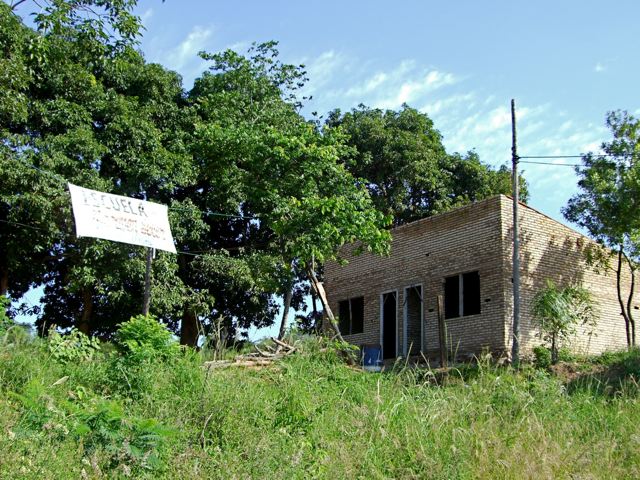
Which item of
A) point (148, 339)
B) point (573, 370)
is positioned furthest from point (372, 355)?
point (148, 339)

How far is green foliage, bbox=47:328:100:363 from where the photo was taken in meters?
8.01

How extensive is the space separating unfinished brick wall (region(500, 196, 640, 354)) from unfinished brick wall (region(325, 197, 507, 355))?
0.32 meters

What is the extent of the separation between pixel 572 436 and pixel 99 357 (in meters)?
5.22

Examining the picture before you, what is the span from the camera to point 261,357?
382 inches

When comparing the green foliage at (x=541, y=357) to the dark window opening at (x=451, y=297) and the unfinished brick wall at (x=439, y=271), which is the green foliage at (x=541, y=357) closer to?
the unfinished brick wall at (x=439, y=271)

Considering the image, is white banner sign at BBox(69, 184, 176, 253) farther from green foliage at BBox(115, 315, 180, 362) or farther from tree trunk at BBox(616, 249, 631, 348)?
tree trunk at BBox(616, 249, 631, 348)

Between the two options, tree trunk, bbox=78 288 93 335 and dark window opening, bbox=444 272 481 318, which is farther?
tree trunk, bbox=78 288 93 335

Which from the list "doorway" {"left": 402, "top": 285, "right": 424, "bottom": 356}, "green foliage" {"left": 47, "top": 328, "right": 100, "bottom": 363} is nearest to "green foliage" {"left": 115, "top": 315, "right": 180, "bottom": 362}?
"green foliage" {"left": 47, "top": 328, "right": 100, "bottom": 363}

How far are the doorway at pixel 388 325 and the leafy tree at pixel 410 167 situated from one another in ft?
18.8

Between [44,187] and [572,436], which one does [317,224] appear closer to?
[44,187]

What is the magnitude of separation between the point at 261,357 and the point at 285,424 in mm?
2971

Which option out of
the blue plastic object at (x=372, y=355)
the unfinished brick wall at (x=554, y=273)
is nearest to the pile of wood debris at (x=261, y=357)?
the unfinished brick wall at (x=554, y=273)

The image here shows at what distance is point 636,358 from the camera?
14.0m

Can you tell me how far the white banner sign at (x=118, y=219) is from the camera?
11.3 meters
